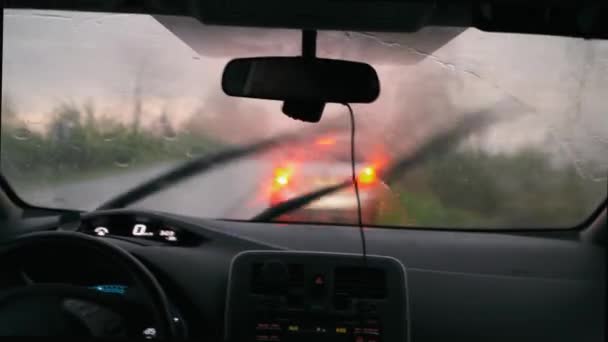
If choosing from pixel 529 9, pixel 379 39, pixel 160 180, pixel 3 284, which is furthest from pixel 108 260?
pixel 529 9

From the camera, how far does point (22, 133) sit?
5012 mm

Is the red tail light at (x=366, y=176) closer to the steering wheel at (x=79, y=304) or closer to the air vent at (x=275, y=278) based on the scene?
the air vent at (x=275, y=278)

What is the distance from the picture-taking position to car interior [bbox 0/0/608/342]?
331 centimetres

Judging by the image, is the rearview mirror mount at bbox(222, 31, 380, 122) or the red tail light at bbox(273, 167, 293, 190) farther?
the red tail light at bbox(273, 167, 293, 190)

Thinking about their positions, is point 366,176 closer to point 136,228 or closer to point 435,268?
point 435,268

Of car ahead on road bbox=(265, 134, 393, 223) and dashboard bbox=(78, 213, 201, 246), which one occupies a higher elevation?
car ahead on road bbox=(265, 134, 393, 223)

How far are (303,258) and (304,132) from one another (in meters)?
0.97

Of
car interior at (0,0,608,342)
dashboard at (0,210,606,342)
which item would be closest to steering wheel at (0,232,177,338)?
car interior at (0,0,608,342)

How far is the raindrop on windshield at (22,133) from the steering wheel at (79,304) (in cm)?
132

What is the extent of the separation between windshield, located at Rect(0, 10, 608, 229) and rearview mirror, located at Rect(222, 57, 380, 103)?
98 cm

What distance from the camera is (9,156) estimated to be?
5.09 metres

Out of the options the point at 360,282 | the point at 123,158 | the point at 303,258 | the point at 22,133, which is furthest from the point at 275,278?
the point at 22,133

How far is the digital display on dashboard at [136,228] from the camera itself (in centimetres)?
487

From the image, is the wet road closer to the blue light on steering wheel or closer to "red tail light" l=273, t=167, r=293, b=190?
"red tail light" l=273, t=167, r=293, b=190
